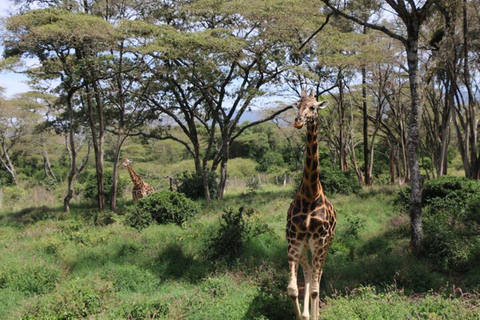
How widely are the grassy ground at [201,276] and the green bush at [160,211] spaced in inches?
17.5

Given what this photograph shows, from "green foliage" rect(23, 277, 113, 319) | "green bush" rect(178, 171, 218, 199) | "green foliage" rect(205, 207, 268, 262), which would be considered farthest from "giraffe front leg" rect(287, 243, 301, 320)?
"green bush" rect(178, 171, 218, 199)

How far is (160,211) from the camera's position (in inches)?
497

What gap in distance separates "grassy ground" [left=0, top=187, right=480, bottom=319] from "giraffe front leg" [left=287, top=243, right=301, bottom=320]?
821 mm

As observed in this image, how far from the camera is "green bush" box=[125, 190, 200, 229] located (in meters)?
12.2

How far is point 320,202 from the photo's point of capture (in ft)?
19.5

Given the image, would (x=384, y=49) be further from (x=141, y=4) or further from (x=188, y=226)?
(x=188, y=226)

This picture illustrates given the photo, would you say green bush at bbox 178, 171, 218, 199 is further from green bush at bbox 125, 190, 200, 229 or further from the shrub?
green bush at bbox 125, 190, 200, 229

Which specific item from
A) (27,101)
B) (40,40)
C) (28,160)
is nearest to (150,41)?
(40,40)

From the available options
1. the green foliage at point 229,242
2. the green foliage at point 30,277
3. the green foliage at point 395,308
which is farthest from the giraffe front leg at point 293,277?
the green foliage at point 30,277

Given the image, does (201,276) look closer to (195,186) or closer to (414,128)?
(414,128)

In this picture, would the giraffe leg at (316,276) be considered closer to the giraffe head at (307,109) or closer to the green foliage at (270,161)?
the giraffe head at (307,109)

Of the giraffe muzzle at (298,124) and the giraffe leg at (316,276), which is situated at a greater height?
the giraffe muzzle at (298,124)

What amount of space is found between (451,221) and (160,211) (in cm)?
829

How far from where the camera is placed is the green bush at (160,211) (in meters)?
12.2
